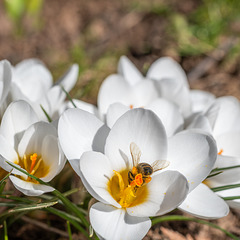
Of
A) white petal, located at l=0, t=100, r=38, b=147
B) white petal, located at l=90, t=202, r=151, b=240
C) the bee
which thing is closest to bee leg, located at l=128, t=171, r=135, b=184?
the bee

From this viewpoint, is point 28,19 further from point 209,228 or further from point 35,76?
point 209,228

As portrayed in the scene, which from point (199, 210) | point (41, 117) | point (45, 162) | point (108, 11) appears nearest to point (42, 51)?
point (108, 11)

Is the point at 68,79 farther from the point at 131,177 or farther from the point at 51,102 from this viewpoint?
the point at 131,177

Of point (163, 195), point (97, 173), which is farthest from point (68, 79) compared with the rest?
point (163, 195)

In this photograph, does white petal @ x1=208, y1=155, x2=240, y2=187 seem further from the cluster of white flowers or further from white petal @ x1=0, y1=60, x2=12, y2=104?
white petal @ x1=0, y1=60, x2=12, y2=104

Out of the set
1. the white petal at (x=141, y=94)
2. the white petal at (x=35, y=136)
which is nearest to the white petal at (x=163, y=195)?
the white petal at (x=35, y=136)

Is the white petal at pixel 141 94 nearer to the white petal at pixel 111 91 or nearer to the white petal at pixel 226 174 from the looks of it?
the white petal at pixel 111 91
